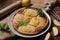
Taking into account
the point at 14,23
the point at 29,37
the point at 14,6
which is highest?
the point at 14,6

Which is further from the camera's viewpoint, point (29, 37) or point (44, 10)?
point (44, 10)

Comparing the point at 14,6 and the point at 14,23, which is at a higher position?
the point at 14,6

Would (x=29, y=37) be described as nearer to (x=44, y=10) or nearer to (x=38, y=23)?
(x=38, y=23)

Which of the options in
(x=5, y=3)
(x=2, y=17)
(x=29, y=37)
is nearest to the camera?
(x=29, y=37)

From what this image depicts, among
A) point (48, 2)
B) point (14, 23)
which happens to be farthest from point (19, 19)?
point (48, 2)

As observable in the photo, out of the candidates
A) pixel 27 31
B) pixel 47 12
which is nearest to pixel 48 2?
pixel 47 12

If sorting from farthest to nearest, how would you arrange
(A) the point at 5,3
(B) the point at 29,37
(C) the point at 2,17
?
(A) the point at 5,3 → (C) the point at 2,17 → (B) the point at 29,37

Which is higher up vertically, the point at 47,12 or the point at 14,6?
the point at 14,6

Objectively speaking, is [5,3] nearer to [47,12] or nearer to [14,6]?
[14,6]

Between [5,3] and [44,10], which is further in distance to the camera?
[5,3]
